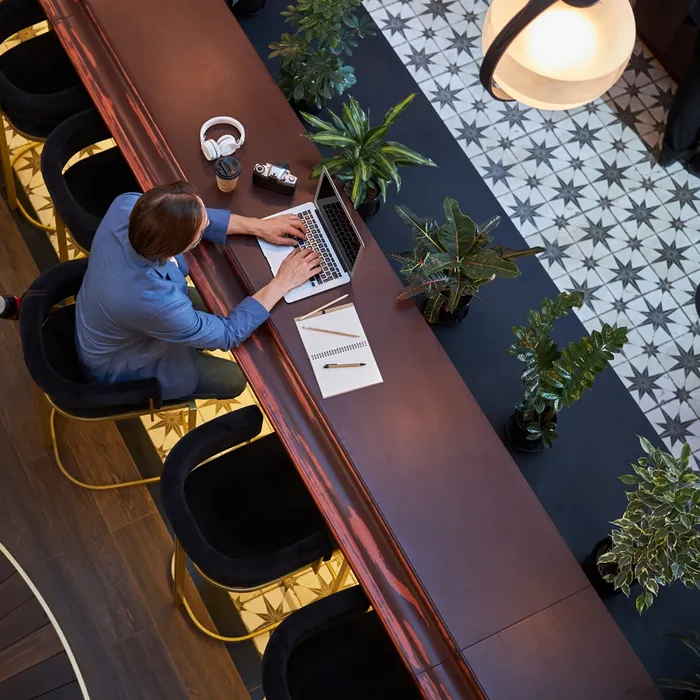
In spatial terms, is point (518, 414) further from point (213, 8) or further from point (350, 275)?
point (213, 8)

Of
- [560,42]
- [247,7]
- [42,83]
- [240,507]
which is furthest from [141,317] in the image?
[247,7]

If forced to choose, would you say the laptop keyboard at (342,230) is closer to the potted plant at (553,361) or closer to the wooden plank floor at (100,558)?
the potted plant at (553,361)

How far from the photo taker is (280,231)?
3.26 metres

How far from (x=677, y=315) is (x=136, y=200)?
2782mm

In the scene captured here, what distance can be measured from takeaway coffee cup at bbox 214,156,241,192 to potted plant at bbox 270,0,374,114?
541 mm

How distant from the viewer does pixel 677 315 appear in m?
4.27

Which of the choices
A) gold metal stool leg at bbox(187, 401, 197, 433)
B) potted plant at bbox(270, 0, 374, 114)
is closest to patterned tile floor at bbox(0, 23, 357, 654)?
gold metal stool leg at bbox(187, 401, 197, 433)

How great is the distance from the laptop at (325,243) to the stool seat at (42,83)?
1161mm

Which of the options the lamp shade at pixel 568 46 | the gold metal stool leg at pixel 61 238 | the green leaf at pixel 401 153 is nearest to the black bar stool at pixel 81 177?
the gold metal stool leg at pixel 61 238

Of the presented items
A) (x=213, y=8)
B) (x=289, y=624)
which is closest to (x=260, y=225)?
(x=213, y=8)

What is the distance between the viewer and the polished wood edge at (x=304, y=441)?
2799mm

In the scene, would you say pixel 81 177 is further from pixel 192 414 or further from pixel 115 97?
pixel 192 414

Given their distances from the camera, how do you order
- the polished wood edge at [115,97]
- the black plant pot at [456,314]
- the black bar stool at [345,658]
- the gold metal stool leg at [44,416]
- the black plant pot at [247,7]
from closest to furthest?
the black bar stool at [345,658], the black plant pot at [456,314], the polished wood edge at [115,97], the gold metal stool leg at [44,416], the black plant pot at [247,7]

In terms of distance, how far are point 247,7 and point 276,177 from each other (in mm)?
1279
